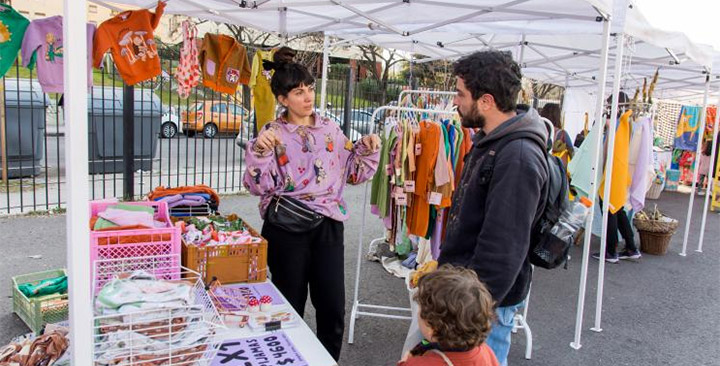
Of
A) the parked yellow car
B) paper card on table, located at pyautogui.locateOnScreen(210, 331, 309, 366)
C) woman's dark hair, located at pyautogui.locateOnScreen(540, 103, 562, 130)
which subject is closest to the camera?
paper card on table, located at pyautogui.locateOnScreen(210, 331, 309, 366)

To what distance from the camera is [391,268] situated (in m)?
5.39

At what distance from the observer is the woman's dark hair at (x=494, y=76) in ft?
6.23

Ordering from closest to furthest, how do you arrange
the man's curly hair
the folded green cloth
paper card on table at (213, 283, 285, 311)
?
the man's curly hair, paper card on table at (213, 283, 285, 311), the folded green cloth

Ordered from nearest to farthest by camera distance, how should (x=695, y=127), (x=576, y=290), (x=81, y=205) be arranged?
(x=81, y=205), (x=576, y=290), (x=695, y=127)

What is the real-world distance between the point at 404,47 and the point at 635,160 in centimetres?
298

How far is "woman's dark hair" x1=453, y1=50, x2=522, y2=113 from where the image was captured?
190 centimetres

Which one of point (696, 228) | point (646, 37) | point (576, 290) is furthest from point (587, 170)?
point (696, 228)

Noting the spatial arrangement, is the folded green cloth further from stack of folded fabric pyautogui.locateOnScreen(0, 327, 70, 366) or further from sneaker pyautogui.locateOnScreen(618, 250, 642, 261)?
sneaker pyautogui.locateOnScreen(618, 250, 642, 261)

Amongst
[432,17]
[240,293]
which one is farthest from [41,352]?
[432,17]

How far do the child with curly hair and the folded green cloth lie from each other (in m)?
2.95

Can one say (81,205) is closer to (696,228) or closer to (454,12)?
(454,12)

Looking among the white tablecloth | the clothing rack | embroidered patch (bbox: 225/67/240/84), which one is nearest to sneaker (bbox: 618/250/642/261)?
the clothing rack

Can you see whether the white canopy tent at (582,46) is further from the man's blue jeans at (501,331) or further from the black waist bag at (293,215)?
the black waist bag at (293,215)

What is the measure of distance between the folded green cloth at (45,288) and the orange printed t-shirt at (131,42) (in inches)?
60.3
